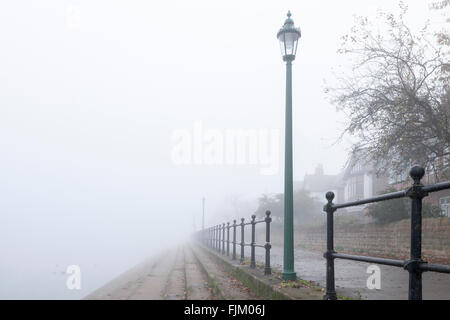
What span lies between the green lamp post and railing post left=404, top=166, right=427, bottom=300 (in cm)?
359

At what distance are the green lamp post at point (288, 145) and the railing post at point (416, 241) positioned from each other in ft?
11.8

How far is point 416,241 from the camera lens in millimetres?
2736

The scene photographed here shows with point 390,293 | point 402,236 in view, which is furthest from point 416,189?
point 402,236

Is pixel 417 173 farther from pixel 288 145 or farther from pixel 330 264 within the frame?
pixel 288 145

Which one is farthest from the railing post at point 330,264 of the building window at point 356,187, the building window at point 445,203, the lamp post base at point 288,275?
the building window at point 356,187

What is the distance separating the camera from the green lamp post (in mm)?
6469

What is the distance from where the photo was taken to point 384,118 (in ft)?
37.8

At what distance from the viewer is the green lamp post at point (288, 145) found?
647 cm

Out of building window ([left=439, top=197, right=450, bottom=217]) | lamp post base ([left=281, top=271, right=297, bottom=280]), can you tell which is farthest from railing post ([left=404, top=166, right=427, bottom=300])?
building window ([left=439, top=197, right=450, bottom=217])

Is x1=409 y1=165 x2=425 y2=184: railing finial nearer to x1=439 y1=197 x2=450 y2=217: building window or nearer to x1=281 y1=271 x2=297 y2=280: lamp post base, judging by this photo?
x1=281 y1=271 x2=297 y2=280: lamp post base

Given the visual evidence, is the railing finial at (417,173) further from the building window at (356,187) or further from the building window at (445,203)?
the building window at (356,187)

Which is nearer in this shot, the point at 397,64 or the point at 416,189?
the point at 416,189
